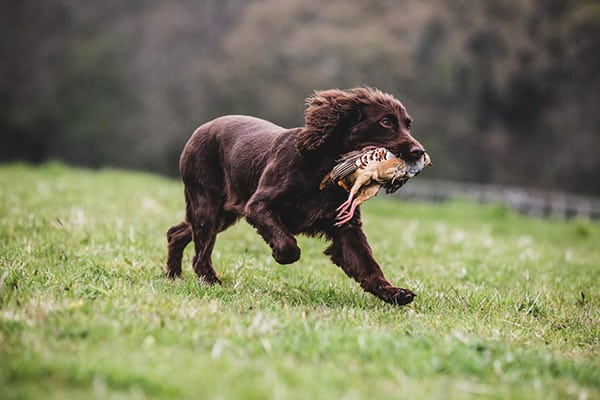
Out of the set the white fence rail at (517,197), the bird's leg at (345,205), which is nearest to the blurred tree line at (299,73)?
the white fence rail at (517,197)

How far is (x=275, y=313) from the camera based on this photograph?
12.4 feet

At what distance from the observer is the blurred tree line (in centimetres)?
2780

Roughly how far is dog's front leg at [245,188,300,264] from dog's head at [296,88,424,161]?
0.43 meters

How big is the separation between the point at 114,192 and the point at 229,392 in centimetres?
961

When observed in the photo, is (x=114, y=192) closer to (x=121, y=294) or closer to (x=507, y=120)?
(x=121, y=294)

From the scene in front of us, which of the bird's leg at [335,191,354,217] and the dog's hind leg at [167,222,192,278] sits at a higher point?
the bird's leg at [335,191,354,217]

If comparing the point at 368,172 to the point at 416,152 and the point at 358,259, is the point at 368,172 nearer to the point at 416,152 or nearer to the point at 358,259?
the point at 416,152

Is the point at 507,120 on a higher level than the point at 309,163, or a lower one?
lower

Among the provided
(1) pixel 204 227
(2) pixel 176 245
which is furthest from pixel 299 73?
(1) pixel 204 227

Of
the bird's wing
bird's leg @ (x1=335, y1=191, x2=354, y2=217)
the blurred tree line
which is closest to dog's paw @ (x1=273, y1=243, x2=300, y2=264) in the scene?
bird's leg @ (x1=335, y1=191, x2=354, y2=217)

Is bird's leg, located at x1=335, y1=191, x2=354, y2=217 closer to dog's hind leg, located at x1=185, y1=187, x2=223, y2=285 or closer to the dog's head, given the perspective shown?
the dog's head

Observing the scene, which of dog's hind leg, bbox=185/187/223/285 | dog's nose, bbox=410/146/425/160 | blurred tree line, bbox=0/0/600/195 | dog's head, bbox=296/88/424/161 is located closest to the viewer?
dog's nose, bbox=410/146/425/160

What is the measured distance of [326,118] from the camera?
459 cm

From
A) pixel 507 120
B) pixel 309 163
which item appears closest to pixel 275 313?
pixel 309 163
